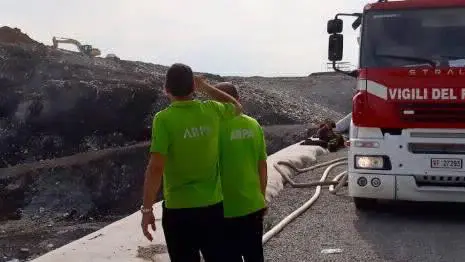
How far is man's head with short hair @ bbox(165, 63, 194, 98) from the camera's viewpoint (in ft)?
13.0

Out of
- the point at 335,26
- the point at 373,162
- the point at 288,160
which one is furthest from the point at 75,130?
the point at 373,162

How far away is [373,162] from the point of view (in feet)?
26.6

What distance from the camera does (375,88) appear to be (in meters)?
8.03

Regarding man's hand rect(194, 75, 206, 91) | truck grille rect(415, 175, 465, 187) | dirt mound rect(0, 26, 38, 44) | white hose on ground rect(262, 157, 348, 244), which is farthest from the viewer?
dirt mound rect(0, 26, 38, 44)

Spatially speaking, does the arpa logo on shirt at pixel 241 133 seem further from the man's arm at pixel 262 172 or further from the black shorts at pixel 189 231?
the black shorts at pixel 189 231

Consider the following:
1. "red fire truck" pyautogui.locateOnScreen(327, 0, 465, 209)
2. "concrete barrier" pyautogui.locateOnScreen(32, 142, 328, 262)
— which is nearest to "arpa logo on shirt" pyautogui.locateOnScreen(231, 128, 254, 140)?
"concrete barrier" pyautogui.locateOnScreen(32, 142, 328, 262)

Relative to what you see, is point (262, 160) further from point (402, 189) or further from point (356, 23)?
point (356, 23)

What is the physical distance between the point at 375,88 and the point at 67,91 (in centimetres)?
2161

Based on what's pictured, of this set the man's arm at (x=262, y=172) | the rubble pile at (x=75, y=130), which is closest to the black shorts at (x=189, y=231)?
the man's arm at (x=262, y=172)

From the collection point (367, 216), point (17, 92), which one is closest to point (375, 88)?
point (367, 216)

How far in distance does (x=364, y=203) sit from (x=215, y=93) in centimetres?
500

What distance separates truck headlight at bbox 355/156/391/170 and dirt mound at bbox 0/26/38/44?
31.3 metres

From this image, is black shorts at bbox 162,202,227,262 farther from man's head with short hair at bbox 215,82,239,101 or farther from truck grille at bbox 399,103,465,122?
truck grille at bbox 399,103,465,122

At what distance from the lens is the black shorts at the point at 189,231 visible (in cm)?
400
